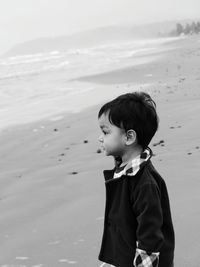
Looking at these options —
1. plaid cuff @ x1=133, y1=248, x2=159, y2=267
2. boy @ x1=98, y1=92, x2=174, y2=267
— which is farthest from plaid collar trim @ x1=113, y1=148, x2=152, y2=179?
plaid cuff @ x1=133, y1=248, x2=159, y2=267

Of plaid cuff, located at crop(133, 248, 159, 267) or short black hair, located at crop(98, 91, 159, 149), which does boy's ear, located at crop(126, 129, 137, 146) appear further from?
plaid cuff, located at crop(133, 248, 159, 267)

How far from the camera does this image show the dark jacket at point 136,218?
7.77 ft

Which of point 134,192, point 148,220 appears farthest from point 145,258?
point 134,192

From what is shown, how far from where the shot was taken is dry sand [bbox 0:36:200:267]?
3.89 m

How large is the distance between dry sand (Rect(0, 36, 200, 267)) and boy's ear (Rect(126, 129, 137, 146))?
1.29 m

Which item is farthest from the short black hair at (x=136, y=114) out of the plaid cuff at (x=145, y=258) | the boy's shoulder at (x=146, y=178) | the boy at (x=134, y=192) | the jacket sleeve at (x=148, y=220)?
the plaid cuff at (x=145, y=258)

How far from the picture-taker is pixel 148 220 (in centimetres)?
236

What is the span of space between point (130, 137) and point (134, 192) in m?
0.26

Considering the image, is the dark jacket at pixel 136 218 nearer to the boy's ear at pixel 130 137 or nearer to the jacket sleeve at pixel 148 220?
the jacket sleeve at pixel 148 220

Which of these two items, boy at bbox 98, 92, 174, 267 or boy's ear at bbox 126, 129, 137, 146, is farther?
boy's ear at bbox 126, 129, 137, 146

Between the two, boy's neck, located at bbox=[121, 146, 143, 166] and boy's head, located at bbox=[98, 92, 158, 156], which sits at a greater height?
boy's head, located at bbox=[98, 92, 158, 156]

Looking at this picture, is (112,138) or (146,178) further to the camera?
(112,138)

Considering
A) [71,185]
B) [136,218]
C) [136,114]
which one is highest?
[136,114]

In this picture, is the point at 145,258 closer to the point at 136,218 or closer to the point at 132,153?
the point at 136,218
